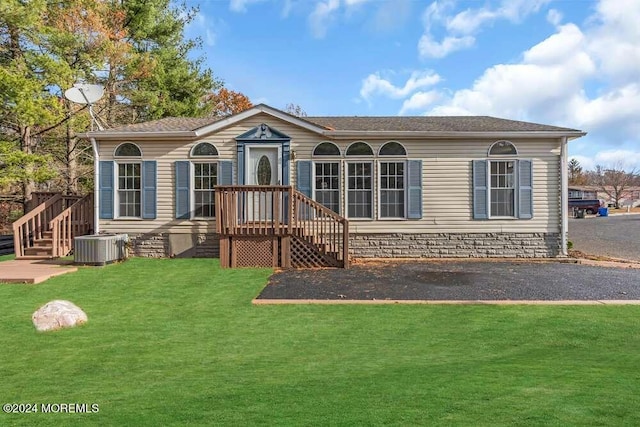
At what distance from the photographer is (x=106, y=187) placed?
431 inches

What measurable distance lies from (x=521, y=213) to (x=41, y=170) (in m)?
13.9

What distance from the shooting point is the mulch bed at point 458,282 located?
6625mm

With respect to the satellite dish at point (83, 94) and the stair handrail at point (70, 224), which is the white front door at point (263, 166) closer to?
the satellite dish at point (83, 94)

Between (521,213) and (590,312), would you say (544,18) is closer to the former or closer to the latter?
(521,213)

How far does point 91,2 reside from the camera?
627 inches

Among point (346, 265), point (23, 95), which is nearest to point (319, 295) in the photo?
point (346, 265)

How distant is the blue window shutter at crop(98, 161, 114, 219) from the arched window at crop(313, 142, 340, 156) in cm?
549

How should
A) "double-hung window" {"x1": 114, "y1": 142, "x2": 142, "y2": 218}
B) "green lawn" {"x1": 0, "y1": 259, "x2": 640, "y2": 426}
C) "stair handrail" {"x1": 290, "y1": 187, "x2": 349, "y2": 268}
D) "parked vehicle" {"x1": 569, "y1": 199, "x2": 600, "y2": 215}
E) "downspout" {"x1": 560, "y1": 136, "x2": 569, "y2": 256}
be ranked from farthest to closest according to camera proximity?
"parked vehicle" {"x1": 569, "y1": 199, "x2": 600, "y2": 215} < "double-hung window" {"x1": 114, "y1": 142, "x2": 142, "y2": 218} < "downspout" {"x1": 560, "y1": 136, "x2": 569, "y2": 256} < "stair handrail" {"x1": 290, "y1": 187, "x2": 349, "y2": 268} < "green lawn" {"x1": 0, "y1": 259, "x2": 640, "y2": 426}

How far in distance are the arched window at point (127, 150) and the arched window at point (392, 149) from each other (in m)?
6.47

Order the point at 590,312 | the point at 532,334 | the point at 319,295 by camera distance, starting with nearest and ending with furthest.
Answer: the point at 532,334, the point at 590,312, the point at 319,295

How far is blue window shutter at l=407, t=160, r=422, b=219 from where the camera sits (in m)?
10.9

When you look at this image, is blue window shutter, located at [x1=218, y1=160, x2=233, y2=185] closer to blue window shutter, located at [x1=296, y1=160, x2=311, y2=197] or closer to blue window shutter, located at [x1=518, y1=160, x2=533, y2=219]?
blue window shutter, located at [x1=296, y1=160, x2=311, y2=197]

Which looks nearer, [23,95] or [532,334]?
[532,334]

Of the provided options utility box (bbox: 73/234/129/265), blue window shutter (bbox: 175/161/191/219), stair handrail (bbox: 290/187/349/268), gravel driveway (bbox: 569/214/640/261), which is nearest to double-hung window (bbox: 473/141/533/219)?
gravel driveway (bbox: 569/214/640/261)
